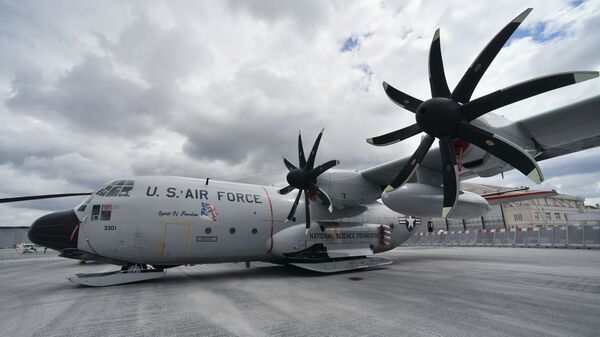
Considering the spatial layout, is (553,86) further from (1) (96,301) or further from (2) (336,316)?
(1) (96,301)

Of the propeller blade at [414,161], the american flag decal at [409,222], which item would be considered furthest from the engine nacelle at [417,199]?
the american flag decal at [409,222]

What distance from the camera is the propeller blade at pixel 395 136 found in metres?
8.41

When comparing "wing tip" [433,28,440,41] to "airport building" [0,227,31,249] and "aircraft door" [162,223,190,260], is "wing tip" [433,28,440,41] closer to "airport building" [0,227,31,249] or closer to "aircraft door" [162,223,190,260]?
"aircraft door" [162,223,190,260]

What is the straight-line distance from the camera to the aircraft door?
995 cm

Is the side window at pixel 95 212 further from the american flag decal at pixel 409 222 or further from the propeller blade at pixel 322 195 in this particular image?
the american flag decal at pixel 409 222

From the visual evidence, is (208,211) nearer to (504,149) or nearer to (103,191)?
(103,191)

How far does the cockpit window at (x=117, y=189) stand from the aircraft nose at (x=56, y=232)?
1.14 m

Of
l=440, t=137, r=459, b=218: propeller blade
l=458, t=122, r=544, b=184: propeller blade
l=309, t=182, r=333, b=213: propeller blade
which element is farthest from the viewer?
l=309, t=182, r=333, b=213: propeller blade

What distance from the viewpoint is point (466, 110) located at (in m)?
7.14

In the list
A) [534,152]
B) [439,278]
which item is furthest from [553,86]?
[439,278]

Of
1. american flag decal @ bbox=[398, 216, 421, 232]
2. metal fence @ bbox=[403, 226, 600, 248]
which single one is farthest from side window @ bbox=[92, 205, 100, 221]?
metal fence @ bbox=[403, 226, 600, 248]

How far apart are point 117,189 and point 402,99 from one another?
992 centimetres

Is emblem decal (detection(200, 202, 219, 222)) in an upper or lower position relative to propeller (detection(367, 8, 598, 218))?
lower

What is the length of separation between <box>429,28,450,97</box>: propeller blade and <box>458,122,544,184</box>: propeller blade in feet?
3.36
